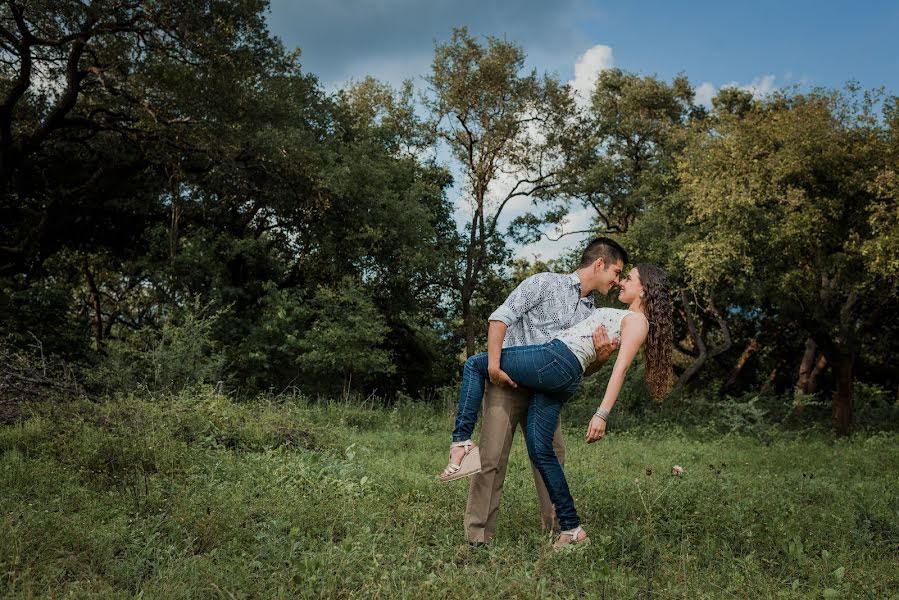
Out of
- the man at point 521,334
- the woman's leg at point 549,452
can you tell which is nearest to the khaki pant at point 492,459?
the man at point 521,334

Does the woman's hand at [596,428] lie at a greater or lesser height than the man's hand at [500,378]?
lesser

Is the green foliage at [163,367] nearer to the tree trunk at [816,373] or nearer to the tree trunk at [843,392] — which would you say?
the tree trunk at [843,392]

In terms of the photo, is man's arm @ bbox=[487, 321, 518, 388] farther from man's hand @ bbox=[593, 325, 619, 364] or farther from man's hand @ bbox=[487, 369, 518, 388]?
man's hand @ bbox=[593, 325, 619, 364]

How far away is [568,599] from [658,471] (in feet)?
17.0

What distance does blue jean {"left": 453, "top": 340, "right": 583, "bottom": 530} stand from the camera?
4121 millimetres

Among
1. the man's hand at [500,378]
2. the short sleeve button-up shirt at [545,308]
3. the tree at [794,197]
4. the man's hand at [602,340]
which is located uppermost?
the tree at [794,197]

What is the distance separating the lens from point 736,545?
4.70 meters

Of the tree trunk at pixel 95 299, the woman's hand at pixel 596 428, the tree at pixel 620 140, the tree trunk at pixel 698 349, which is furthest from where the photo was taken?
the tree at pixel 620 140

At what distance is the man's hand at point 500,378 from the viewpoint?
412 centimetres

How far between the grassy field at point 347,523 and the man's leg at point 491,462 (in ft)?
0.52

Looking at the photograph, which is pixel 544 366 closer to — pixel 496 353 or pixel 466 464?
pixel 496 353

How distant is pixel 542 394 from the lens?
4262 mm

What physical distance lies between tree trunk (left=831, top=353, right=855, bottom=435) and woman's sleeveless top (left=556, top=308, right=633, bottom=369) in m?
14.4

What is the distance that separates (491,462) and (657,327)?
4.12 ft
